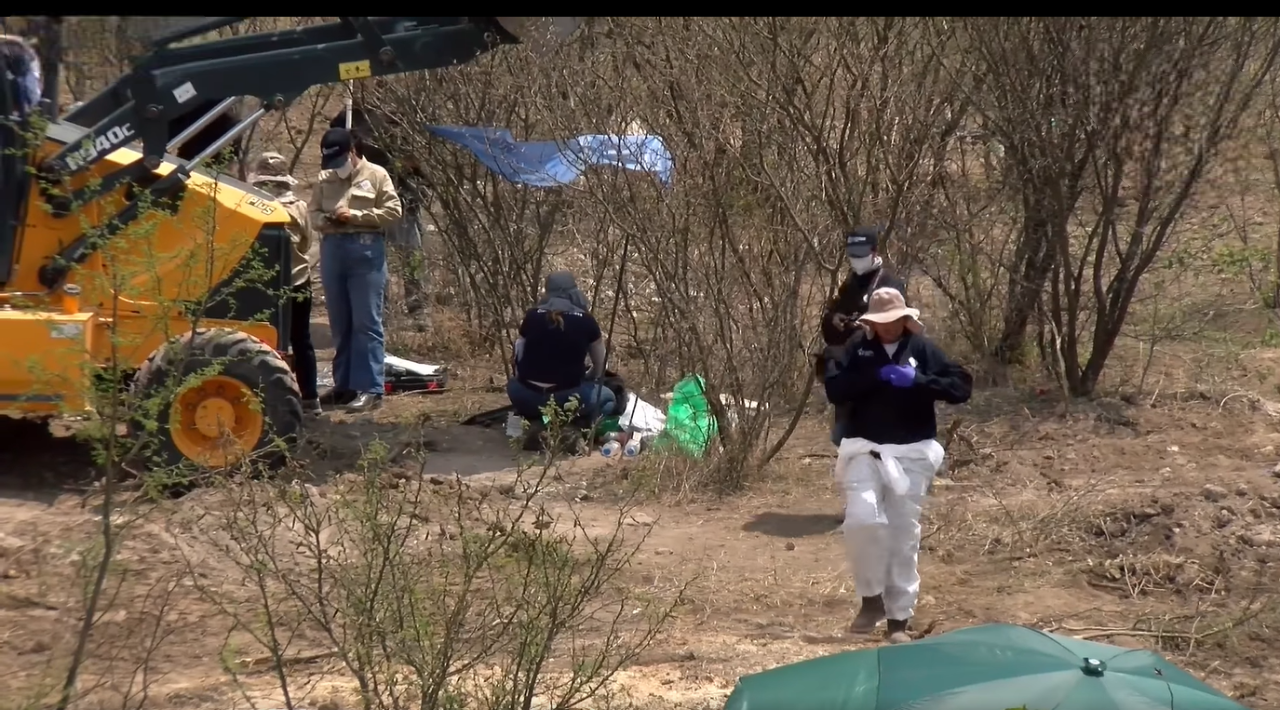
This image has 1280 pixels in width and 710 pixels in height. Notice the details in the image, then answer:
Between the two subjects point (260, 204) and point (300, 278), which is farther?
point (300, 278)

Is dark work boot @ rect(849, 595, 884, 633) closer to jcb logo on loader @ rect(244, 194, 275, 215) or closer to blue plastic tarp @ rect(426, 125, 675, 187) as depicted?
blue plastic tarp @ rect(426, 125, 675, 187)

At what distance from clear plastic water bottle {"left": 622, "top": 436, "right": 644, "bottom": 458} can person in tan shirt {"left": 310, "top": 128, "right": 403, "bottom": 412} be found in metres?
1.89

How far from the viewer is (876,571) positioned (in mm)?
5938

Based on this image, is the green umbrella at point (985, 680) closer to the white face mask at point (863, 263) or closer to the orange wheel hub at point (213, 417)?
the white face mask at point (863, 263)

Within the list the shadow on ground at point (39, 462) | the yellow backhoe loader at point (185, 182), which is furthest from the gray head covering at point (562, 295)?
the shadow on ground at point (39, 462)

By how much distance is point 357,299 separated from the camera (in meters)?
9.41

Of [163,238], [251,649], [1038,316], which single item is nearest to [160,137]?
[163,238]

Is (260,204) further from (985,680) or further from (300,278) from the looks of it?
(985,680)

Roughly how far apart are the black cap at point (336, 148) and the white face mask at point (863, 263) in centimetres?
368

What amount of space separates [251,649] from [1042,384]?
247 inches

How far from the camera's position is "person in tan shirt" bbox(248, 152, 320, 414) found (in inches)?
355

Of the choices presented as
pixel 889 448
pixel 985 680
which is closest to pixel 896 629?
pixel 889 448

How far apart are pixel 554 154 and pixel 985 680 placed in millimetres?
5965

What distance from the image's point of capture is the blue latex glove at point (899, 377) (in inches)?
228
